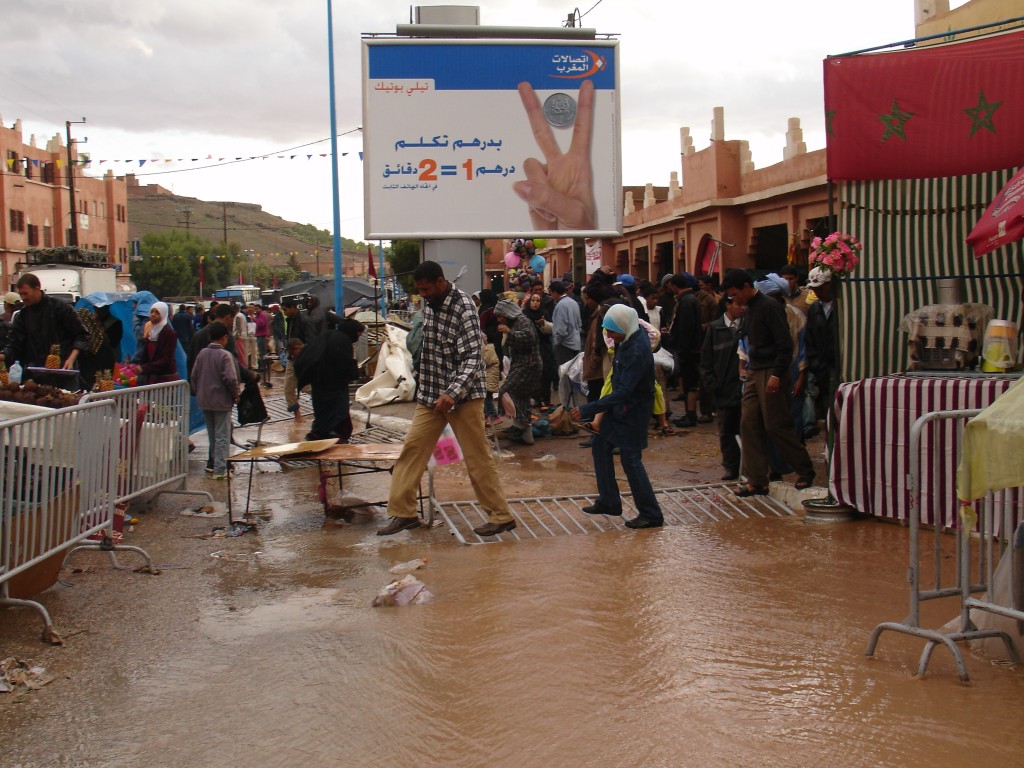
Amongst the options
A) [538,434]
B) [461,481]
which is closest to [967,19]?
[538,434]

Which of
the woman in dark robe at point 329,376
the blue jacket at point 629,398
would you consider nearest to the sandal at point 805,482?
the blue jacket at point 629,398

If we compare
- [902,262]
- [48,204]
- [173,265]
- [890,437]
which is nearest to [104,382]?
[890,437]

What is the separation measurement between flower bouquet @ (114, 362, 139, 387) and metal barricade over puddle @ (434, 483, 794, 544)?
10.2ft

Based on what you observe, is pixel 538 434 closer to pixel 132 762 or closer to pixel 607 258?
pixel 132 762

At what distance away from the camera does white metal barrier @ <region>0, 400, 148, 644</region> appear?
5.17 m

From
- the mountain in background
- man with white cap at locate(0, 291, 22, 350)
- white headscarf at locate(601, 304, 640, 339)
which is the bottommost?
white headscarf at locate(601, 304, 640, 339)

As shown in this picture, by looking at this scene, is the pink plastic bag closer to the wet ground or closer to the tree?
the wet ground

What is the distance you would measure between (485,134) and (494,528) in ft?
28.7

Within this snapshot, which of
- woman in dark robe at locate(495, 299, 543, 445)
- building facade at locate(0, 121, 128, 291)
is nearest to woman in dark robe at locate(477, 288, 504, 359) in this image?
woman in dark robe at locate(495, 299, 543, 445)

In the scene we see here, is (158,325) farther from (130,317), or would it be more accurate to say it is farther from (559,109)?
(559,109)

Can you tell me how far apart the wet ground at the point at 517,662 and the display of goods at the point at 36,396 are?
3.64ft

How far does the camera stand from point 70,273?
25125 millimetres

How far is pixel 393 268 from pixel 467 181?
59271 mm

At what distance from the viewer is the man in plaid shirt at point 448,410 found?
709cm
